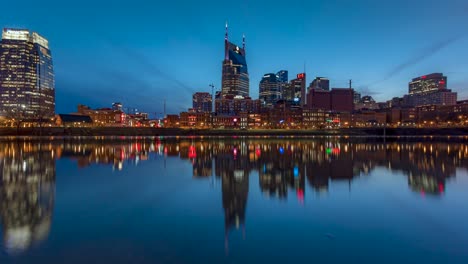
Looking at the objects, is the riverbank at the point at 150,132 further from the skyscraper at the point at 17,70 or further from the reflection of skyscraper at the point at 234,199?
the reflection of skyscraper at the point at 234,199

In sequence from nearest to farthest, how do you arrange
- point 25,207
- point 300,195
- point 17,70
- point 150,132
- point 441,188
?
1. point 25,207
2. point 300,195
3. point 441,188
4. point 150,132
5. point 17,70

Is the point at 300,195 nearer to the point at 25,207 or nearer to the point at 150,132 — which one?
the point at 25,207

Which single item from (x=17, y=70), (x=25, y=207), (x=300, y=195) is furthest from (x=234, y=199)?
(x=17, y=70)

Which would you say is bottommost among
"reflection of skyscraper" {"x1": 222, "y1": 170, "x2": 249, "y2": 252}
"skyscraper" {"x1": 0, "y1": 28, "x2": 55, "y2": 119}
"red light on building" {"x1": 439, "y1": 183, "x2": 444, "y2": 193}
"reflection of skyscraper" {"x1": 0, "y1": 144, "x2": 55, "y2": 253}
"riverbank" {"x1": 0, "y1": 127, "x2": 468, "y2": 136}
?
"red light on building" {"x1": 439, "y1": 183, "x2": 444, "y2": 193}

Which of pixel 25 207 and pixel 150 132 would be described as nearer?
pixel 25 207

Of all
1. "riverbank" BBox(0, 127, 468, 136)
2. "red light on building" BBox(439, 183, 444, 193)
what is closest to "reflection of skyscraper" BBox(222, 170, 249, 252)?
"red light on building" BBox(439, 183, 444, 193)

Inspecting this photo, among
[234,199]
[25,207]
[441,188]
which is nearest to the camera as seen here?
[25,207]

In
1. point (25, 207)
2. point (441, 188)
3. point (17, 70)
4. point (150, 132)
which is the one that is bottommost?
point (441, 188)

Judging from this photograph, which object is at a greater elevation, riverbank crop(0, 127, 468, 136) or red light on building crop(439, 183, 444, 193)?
riverbank crop(0, 127, 468, 136)

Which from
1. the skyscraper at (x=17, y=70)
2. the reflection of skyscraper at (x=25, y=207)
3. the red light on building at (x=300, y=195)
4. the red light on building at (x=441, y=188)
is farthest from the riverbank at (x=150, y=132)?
the red light on building at (x=300, y=195)

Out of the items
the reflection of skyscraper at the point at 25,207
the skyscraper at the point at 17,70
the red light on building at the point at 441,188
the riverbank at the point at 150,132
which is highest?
the skyscraper at the point at 17,70

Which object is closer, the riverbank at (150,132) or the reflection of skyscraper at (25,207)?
the reflection of skyscraper at (25,207)

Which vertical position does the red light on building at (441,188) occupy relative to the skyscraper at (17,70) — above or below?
below

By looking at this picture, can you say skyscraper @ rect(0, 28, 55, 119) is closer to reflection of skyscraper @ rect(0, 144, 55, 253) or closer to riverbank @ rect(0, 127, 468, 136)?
riverbank @ rect(0, 127, 468, 136)
